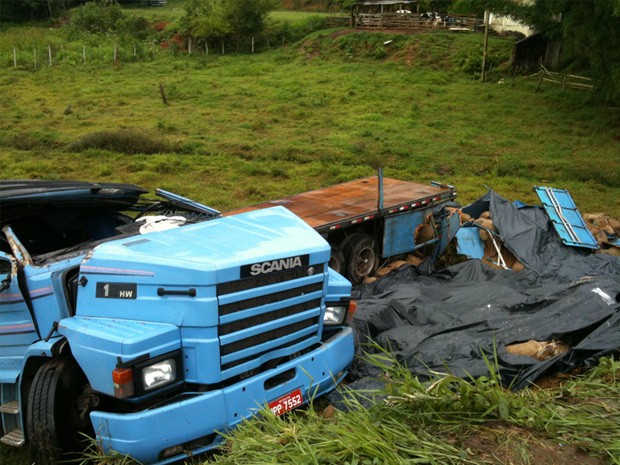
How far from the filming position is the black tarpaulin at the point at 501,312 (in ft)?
21.6

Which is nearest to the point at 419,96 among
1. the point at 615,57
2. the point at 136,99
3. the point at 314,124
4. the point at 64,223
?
the point at 314,124

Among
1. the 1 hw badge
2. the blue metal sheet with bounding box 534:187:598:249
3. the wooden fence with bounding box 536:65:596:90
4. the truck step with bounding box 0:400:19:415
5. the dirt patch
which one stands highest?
the 1 hw badge

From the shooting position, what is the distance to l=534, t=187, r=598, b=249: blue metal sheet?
10594 mm

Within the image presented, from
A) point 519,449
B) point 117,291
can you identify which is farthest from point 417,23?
point 519,449

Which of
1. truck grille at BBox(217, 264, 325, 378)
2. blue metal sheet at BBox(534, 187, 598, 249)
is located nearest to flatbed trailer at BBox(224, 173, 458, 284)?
blue metal sheet at BBox(534, 187, 598, 249)

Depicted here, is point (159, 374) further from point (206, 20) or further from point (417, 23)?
point (206, 20)

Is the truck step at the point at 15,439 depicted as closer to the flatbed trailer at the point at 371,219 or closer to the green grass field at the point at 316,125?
the flatbed trailer at the point at 371,219

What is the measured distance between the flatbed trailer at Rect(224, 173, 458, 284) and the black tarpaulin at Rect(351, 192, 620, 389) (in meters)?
0.46

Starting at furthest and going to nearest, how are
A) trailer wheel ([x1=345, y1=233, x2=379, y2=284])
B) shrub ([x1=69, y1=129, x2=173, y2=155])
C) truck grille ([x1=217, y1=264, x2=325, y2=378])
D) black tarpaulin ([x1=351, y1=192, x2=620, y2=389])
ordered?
shrub ([x1=69, y1=129, x2=173, y2=155]) < trailer wheel ([x1=345, y1=233, x2=379, y2=284]) < black tarpaulin ([x1=351, y1=192, x2=620, y2=389]) < truck grille ([x1=217, y1=264, x2=325, y2=378])

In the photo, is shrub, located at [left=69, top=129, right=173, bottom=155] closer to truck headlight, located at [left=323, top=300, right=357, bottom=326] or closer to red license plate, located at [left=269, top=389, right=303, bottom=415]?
truck headlight, located at [left=323, top=300, right=357, bottom=326]

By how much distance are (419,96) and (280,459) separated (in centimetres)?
2417

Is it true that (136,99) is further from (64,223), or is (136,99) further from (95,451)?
(95,451)

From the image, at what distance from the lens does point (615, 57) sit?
19750 mm

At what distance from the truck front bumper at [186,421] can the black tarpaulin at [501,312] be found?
3.19ft
